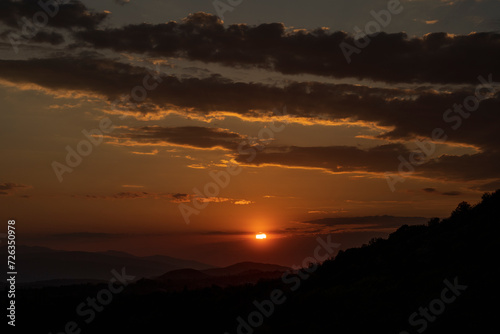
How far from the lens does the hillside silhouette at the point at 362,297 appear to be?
81.4ft

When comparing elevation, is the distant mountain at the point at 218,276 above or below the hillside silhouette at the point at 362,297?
above

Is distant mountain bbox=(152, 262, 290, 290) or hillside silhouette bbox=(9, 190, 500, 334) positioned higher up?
distant mountain bbox=(152, 262, 290, 290)

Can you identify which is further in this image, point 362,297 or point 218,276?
point 218,276

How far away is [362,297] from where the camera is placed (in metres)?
29.1

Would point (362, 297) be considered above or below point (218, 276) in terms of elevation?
below

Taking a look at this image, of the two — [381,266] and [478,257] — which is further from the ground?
[381,266]

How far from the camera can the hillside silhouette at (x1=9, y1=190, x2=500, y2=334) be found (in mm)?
24806

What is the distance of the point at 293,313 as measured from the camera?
30.3 m

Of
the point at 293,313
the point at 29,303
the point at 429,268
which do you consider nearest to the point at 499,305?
the point at 429,268

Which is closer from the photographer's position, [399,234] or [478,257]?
[478,257]

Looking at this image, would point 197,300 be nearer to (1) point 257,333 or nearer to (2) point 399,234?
(1) point 257,333

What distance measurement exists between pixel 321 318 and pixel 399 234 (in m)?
16.0

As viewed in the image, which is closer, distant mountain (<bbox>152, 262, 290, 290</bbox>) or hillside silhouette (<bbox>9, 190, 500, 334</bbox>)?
hillside silhouette (<bbox>9, 190, 500, 334</bbox>)

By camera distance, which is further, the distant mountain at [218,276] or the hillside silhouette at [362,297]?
the distant mountain at [218,276]
